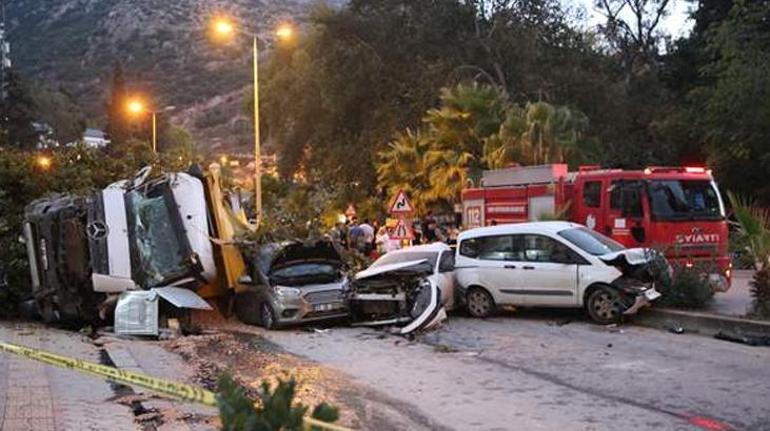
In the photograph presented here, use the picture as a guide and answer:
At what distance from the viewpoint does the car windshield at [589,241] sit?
Result: 575 inches

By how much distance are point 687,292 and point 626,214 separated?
285 centimetres

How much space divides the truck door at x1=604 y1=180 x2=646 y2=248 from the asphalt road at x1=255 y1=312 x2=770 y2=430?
8.49 feet

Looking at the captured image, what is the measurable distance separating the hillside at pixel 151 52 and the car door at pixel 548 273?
101729mm

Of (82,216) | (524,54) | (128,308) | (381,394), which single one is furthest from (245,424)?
(524,54)

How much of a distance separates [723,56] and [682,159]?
714 centimetres

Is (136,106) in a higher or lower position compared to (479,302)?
higher

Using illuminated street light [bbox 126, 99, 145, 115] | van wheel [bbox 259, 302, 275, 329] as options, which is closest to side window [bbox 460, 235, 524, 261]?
van wheel [bbox 259, 302, 275, 329]

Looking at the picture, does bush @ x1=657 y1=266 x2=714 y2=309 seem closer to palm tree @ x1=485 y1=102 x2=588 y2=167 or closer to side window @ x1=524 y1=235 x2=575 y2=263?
side window @ x1=524 y1=235 x2=575 y2=263

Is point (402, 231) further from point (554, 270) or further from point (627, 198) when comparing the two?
point (554, 270)

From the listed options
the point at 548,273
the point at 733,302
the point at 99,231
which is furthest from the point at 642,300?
the point at 99,231

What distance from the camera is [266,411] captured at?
3627 mm

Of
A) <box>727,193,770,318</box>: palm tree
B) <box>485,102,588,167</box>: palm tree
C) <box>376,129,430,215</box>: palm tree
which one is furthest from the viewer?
<box>376,129,430,215</box>: palm tree

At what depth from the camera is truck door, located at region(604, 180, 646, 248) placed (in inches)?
656

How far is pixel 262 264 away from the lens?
51.5 feet
